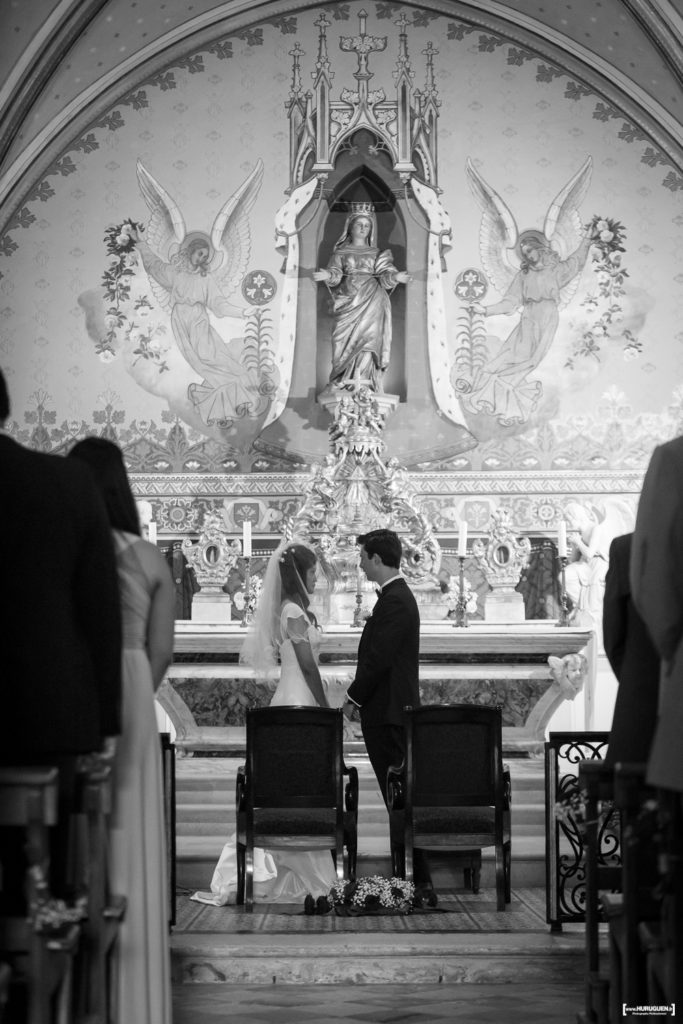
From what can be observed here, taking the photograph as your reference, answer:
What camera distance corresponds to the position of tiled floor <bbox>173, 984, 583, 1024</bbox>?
499 cm

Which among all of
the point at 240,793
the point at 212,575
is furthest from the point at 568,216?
the point at 240,793

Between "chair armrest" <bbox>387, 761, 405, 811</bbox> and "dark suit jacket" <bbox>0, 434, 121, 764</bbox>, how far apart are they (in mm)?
3513

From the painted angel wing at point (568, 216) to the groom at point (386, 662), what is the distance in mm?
7612

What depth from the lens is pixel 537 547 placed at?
1316 cm

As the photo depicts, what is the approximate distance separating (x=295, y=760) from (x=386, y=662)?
0.71 metres

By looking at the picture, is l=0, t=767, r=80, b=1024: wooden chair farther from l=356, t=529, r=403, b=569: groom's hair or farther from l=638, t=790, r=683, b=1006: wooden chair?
l=356, t=529, r=403, b=569: groom's hair

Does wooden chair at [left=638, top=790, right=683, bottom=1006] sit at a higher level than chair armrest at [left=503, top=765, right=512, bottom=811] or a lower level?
higher

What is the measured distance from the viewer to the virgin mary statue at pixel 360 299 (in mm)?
13453

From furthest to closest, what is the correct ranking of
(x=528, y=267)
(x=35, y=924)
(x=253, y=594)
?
(x=528, y=267) → (x=253, y=594) → (x=35, y=924)

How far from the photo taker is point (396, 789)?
22.8ft

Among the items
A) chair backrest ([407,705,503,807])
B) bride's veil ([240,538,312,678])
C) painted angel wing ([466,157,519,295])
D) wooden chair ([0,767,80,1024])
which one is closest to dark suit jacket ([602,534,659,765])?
wooden chair ([0,767,80,1024])

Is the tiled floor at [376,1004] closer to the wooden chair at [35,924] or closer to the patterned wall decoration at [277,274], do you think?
the wooden chair at [35,924]

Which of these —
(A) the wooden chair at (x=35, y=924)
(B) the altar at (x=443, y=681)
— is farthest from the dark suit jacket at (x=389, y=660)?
(A) the wooden chair at (x=35, y=924)

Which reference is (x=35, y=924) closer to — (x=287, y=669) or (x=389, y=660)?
(x=389, y=660)
